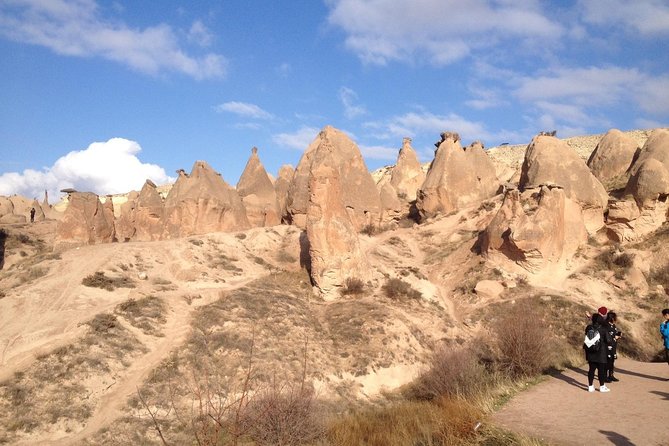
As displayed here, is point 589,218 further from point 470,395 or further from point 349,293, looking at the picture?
point 470,395

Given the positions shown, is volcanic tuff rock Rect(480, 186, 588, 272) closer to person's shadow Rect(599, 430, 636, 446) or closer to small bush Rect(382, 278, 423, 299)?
small bush Rect(382, 278, 423, 299)

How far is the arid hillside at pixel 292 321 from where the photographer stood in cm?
934

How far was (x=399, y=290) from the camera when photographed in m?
17.9

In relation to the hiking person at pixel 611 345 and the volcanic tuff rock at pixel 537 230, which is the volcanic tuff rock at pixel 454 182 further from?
the hiking person at pixel 611 345

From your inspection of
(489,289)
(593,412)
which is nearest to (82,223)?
(489,289)

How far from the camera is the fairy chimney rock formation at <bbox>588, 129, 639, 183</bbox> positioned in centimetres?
2622

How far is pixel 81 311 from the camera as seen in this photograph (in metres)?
13.2

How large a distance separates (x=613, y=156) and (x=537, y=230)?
11.3m

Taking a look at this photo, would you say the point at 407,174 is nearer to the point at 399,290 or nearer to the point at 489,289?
the point at 489,289

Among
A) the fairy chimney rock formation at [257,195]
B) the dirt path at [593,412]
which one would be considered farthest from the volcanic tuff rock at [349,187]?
the dirt path at [593,412]

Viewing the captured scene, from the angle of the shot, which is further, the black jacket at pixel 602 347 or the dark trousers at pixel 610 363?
the dark trousers at pixel 610 363

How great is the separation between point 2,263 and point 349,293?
17.5 metres

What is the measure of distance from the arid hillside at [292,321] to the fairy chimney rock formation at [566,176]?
9.9 inches

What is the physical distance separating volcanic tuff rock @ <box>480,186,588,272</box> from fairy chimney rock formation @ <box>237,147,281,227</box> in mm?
12709
